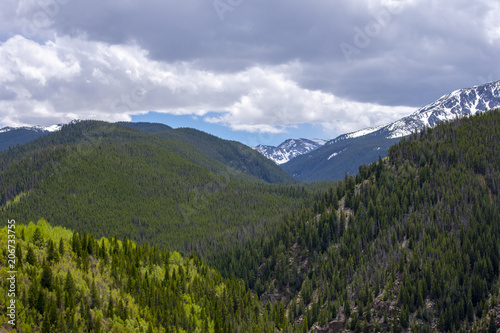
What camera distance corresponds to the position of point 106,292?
6844cm

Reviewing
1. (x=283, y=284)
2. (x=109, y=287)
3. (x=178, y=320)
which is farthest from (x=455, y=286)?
(x=109, y=287)

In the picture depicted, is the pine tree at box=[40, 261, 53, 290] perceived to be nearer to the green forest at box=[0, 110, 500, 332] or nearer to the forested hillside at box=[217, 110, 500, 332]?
the green forest at box=[0, 110, 500, 332]

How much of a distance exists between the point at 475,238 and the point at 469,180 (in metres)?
36.3

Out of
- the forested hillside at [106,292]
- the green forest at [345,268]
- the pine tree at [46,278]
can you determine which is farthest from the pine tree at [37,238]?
the pine tree at [46,278]

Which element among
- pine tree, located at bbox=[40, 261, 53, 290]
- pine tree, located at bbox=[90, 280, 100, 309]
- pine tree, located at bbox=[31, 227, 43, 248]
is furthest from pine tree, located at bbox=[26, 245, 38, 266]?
pine tree, located at bbox=[90, 280, 100, 309]

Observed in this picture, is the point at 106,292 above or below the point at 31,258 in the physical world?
below

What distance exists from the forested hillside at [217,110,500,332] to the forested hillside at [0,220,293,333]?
4551cm

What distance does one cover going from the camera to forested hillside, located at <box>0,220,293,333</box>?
173ft

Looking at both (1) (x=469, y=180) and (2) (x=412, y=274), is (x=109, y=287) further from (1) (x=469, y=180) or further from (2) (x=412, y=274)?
(1) (x=469, y=180)

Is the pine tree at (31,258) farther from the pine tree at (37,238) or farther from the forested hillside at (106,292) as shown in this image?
the pine tree at (37,238)

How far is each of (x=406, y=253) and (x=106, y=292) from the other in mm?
123525

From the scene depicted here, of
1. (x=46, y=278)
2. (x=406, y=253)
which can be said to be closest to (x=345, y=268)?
(x=406, y=253)

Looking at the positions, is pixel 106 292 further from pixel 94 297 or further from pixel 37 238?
pixel 37 238

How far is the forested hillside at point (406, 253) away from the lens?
429ft
